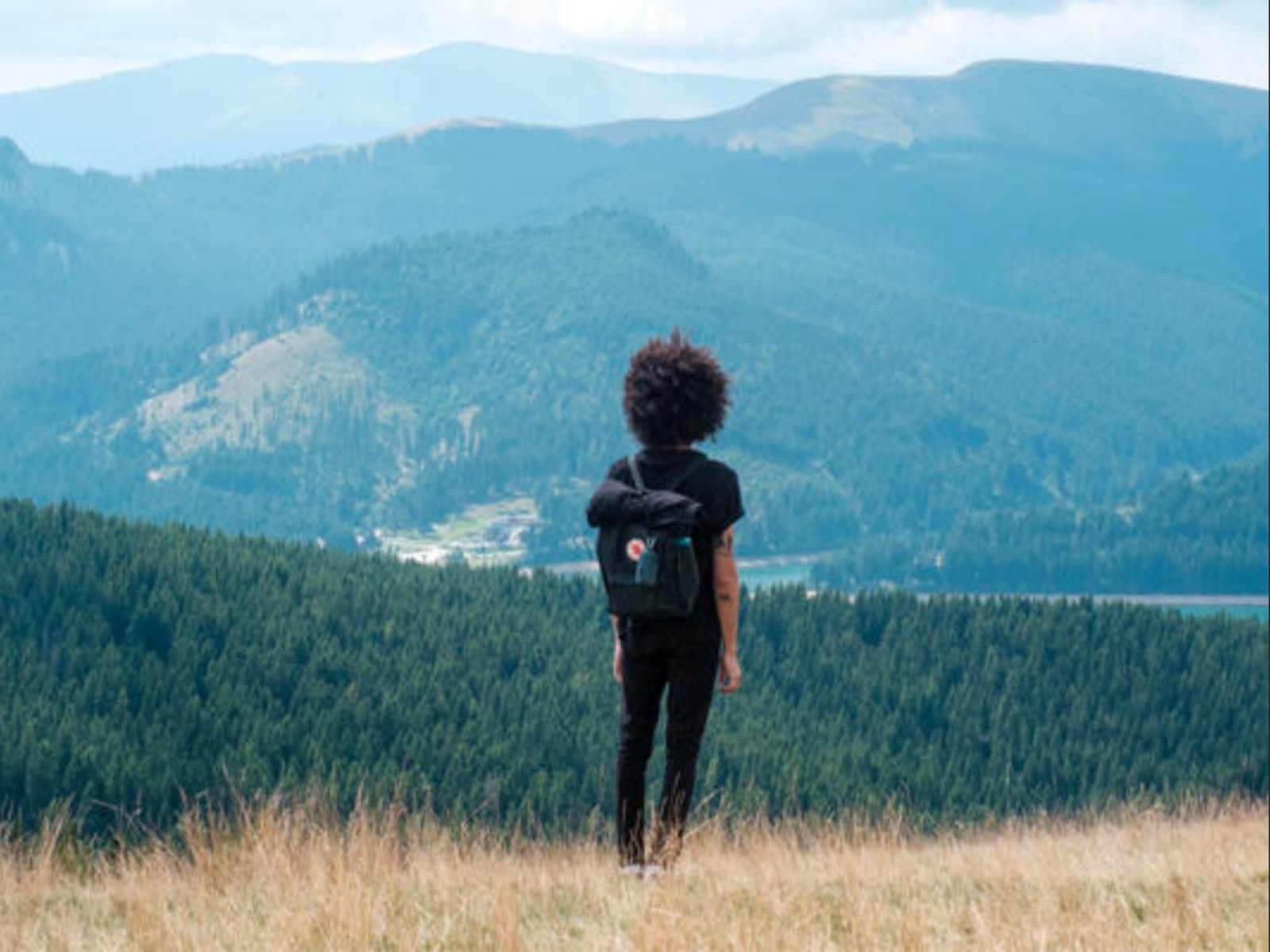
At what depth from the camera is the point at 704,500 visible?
19188 millimetres

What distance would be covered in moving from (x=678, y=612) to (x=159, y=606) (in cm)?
14455

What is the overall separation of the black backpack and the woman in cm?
20

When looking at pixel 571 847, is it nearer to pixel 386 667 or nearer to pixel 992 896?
pixel 992 896

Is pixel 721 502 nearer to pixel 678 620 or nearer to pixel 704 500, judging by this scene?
pixel 704 500

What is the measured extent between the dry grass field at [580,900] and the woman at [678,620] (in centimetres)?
115

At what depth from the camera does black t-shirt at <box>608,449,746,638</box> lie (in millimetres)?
19141

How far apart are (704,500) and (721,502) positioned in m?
0.18

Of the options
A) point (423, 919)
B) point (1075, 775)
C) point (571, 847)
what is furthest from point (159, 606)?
point (423, 919)

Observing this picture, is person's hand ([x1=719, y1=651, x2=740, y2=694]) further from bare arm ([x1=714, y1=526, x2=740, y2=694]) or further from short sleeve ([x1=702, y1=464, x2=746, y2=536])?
short sleeve ([x1=702, y1=464, x2=746, y2=536])

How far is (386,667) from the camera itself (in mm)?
170125

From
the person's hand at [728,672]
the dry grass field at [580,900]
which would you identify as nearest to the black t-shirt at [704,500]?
the person's hand at [728,672]

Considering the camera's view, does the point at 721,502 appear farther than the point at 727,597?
No

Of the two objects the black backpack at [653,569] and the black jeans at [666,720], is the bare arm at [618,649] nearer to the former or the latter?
the black jeans at [666,720]

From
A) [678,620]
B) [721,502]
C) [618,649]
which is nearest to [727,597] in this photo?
[678,620]
